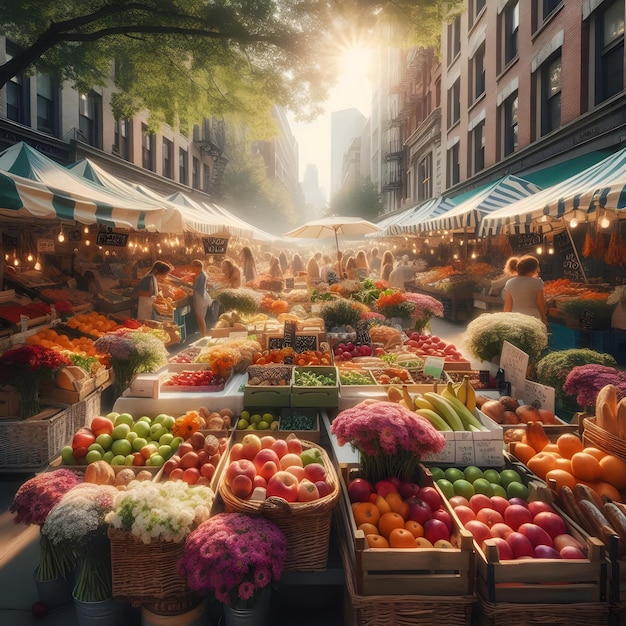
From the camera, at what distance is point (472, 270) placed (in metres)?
16.2

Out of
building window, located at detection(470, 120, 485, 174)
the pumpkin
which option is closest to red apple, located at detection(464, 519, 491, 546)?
the pumpkin

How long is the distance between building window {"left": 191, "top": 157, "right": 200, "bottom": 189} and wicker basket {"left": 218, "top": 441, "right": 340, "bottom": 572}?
29.1 meters

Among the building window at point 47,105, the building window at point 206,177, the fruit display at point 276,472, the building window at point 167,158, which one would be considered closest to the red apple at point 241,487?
the fruit display at point 276,472

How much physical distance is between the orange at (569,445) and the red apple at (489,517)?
3.16ft

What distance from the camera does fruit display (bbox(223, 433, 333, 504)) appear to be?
9.75 feet

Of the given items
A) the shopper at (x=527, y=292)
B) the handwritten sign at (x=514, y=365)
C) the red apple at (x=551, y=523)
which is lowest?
the red apple at (x=551, y=523)

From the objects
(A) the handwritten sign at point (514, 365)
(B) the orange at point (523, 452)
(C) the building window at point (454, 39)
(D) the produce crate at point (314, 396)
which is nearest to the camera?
(B) the orange at point (523, 452)

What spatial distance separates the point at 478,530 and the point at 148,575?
75.9 inches

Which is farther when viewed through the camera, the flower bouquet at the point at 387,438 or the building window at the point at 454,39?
the building window at the point at 454,39

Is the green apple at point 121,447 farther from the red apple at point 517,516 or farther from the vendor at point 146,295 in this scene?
the vendor at point 146,295

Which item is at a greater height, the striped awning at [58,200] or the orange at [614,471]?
the striped awning at [58,200]

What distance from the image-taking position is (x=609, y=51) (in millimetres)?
11055

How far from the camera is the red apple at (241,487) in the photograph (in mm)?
2973

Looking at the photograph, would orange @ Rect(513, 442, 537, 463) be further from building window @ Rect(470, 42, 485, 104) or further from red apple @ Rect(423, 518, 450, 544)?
building window @ Rect(470, 42, 485, 104)
